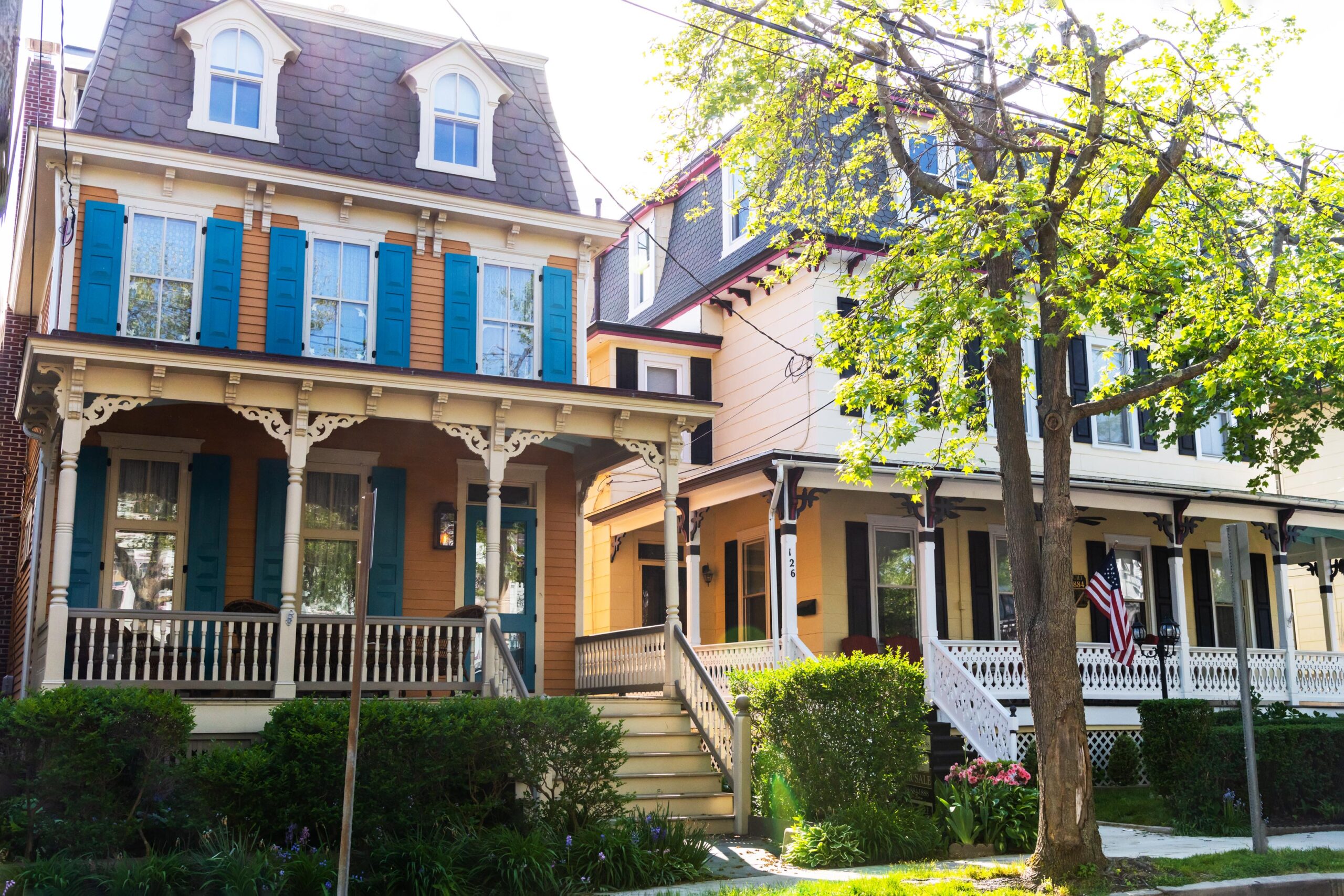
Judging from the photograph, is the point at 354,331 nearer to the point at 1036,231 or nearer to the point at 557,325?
the point at 557,325

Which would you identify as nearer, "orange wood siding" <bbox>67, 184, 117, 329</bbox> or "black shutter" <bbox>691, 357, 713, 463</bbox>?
"orange wood siding" <bbox>67, 184, 117, 329</bbox>

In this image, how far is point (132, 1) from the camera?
49.4 feet

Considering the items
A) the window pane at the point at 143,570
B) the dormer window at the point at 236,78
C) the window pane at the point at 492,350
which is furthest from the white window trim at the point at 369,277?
the window pane at the point at 143,570

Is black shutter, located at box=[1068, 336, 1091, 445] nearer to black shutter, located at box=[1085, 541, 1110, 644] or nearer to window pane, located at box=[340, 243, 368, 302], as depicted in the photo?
black shutter, located at box=[1085, 541, 1110, 644]

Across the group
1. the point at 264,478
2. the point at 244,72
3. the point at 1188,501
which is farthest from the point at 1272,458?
the point at 244,72

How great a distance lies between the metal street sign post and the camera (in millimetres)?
10250

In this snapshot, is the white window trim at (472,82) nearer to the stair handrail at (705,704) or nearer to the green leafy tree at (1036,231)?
the green leafy tree at (1036,231)

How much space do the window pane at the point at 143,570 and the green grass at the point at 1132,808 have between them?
10890 millimetres

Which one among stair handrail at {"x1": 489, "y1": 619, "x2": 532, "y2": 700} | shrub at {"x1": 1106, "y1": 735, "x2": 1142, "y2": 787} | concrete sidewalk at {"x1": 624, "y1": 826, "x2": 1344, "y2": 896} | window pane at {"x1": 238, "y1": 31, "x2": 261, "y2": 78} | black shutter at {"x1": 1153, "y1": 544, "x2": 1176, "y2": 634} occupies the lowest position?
concrete sidewalk at {"x1": 624, "y1": 826, "x2": 1344, "y2": 896}

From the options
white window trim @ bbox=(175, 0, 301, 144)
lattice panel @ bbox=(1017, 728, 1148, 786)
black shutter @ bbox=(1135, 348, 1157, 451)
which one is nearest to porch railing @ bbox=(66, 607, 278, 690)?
white window trim @ bbox=(175, 0, 301, 144)

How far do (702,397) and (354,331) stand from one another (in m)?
7.09

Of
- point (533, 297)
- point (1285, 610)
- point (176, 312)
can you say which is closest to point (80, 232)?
point (176, 312)

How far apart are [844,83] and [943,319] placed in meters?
2.92

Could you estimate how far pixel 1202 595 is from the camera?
22.3 metres
